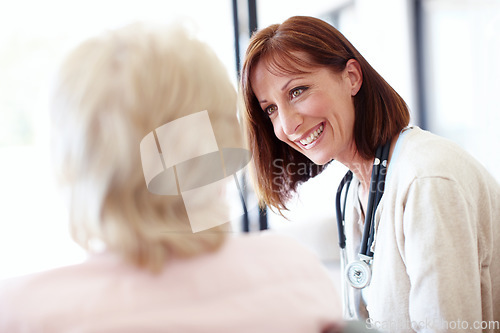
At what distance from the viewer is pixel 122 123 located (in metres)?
0.45

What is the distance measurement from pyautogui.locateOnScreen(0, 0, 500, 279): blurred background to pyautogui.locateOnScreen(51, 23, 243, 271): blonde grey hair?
3cm

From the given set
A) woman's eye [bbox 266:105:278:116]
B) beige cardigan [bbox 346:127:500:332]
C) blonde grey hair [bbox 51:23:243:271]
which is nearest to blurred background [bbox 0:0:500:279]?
blonde grey hair [bbox 51:23:243:271]

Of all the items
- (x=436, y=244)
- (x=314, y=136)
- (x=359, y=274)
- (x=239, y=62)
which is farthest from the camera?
(x=239, y=62)

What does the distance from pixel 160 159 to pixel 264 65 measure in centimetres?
60

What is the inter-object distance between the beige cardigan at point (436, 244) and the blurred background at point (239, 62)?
32cm

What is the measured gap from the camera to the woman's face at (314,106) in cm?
103

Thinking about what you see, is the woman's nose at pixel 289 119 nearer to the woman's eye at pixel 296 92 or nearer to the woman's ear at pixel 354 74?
the woman's eye at pixel 296 92

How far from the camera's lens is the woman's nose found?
1054 mm

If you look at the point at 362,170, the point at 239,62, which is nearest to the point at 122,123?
the point at 362,170

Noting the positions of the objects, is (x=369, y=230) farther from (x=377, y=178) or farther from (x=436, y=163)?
(x=436, y=163)

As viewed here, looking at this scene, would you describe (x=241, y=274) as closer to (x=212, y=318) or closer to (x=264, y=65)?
(x=212, y=318)

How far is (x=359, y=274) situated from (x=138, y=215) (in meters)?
0.64

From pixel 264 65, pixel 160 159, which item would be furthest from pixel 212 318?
pixel 264 65

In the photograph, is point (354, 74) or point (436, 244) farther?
point (354, 74)
